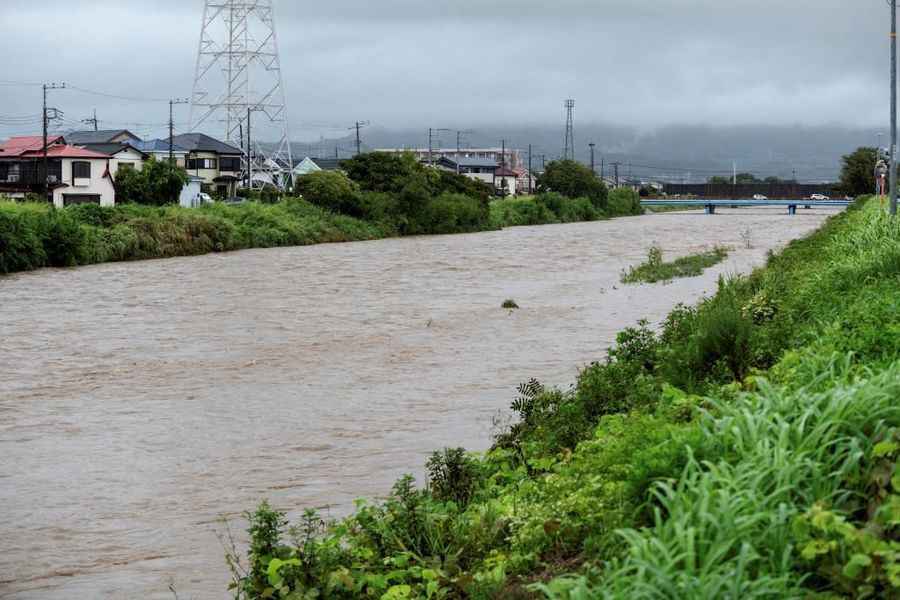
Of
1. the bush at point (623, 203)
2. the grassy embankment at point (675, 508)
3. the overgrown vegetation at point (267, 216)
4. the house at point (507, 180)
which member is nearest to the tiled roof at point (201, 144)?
the overgrown vegetation at point (267, 216)

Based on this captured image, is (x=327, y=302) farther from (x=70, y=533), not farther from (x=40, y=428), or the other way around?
(x=70, y=533)

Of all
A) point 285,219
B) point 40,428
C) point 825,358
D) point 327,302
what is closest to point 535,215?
point 285,219

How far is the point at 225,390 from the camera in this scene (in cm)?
1605

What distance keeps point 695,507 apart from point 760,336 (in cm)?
651

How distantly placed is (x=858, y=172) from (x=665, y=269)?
93822 millimetres

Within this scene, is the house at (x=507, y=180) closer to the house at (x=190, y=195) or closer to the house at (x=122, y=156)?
the house at (x=190, y=195)

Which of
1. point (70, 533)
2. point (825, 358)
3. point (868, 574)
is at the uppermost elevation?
point (825, 358)

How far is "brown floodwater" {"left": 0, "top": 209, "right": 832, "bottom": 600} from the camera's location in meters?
9.38

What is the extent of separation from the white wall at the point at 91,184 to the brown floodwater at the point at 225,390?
80.8ft

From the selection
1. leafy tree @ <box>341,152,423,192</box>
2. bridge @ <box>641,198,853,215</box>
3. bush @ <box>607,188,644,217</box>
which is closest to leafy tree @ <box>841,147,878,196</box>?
bridge @ <box>641,198,853,215</box>

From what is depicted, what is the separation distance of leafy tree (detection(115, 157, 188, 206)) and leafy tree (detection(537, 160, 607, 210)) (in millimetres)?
38267

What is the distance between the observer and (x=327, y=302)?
2775 centimetres

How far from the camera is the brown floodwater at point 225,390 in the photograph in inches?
369

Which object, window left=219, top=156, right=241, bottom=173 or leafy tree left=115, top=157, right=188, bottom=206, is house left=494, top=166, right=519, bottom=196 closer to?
window left=219, top=156, right=241, bottom=173
